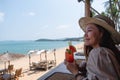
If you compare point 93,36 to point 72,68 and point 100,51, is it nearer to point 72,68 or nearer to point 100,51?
point 100,51

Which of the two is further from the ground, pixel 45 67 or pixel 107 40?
pixel 107 40

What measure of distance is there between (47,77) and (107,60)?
954 millimetres

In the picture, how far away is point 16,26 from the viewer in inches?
5994

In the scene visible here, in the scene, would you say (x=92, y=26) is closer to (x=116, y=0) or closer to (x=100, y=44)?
(x=100, y=44)

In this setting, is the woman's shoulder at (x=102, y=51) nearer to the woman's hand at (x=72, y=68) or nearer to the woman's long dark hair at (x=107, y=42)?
the woman's long dark hair at (x=107, y=42)

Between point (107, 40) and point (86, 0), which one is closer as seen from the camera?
point (107, 40)

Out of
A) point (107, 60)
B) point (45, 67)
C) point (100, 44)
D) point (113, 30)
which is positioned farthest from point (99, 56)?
point (45, 67)

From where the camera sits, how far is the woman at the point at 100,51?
1.20 meters

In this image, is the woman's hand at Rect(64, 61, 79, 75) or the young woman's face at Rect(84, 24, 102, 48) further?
the woman's hand at Rect(64, 61, 79, 75)

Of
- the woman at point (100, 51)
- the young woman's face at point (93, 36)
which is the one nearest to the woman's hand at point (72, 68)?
the woman at point (100, 51)

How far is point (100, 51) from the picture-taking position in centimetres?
125

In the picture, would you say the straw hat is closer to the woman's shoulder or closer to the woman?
the woman

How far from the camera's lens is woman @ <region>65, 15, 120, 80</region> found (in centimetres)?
120

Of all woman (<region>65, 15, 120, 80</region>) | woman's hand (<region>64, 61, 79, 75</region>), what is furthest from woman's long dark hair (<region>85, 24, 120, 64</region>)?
woman's hand (<region>64, 61, 79, 75</region>)
